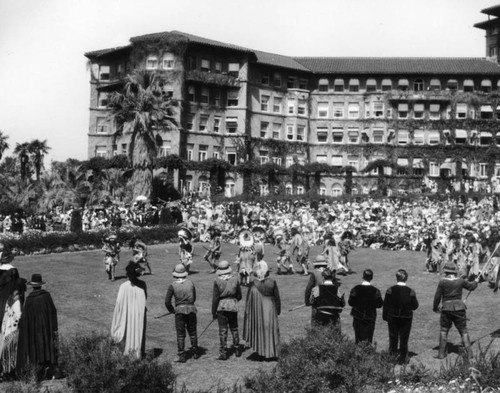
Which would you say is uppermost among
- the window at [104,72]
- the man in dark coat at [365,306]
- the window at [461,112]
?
the window at [104,72]

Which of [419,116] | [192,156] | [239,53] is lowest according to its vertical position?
[192,156]

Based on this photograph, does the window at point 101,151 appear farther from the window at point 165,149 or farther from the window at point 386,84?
the window at point 386,84

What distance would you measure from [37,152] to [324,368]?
61702mm

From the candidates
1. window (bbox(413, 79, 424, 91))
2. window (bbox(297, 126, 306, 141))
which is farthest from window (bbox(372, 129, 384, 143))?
window (bbox(297, 126, 306, 141))

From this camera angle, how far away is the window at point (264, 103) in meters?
62.3

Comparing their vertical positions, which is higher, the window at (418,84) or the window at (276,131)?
the window at (418,84)

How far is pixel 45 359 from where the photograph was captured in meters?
10.9

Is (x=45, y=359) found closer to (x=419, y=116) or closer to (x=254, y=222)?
(x=254, y=222)

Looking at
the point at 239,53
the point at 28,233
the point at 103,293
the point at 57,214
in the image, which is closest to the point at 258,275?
the point at 103,293

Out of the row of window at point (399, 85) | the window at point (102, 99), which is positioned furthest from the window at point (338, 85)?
the window at point (102, 99)

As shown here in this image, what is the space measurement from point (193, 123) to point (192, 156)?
298 cm

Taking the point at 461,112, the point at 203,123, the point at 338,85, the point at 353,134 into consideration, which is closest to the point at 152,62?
the point at 203,123

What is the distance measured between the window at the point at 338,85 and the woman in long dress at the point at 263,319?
55.0m

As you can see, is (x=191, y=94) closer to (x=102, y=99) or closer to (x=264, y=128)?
(x=264, y=128)
